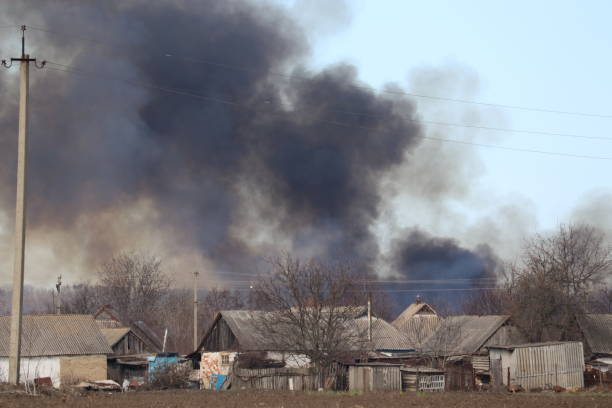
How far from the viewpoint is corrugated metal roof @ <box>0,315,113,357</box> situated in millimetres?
46094

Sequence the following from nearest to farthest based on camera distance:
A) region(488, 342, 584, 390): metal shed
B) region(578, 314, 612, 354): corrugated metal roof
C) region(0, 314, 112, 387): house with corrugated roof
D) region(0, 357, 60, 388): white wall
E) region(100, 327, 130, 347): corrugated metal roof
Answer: region(488, 342, 584, 390): metal shed
region(0, 357, 60, 388): white wall
region(0, 314, 112, 387): house with corrugated roof
region(578, 314, 612, 354): corrugated metal roof
region(100, 327, 130, 347): corrugated metal roof

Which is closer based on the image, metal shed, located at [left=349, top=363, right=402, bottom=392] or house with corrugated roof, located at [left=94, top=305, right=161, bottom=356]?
metal shed, located at [left=349, top=363, right=402, bottom=392]

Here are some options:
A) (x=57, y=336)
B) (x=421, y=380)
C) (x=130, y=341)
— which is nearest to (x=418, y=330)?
(x=421, y=380)

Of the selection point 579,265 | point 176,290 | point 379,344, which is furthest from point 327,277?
point 176,290

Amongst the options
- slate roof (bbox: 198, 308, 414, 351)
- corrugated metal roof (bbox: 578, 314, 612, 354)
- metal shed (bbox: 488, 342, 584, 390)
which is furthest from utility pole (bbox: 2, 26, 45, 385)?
corrugated metal roof (bbox: 578, 314, 612, 354)

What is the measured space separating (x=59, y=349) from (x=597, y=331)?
35.5 m

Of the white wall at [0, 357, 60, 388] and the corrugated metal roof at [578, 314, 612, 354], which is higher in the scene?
the corrugated metal roof at [578, 314, 612, 354]

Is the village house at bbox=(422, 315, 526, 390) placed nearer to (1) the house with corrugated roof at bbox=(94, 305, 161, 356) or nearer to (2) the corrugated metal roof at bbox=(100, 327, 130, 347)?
(1) the house with corrugated roof at bbox=(94, 305, 161, 356)

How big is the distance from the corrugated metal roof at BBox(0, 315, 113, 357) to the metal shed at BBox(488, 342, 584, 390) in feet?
80.2

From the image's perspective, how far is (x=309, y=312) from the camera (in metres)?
41.3

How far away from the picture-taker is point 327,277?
4350cm

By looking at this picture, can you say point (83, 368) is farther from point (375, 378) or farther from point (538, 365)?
point (538, 365)

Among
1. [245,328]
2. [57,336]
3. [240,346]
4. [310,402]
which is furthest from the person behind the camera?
[245,328]

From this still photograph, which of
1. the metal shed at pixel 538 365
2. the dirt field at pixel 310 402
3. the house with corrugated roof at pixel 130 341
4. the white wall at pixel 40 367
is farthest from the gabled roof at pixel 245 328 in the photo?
the dirt field at pixel 310 402
